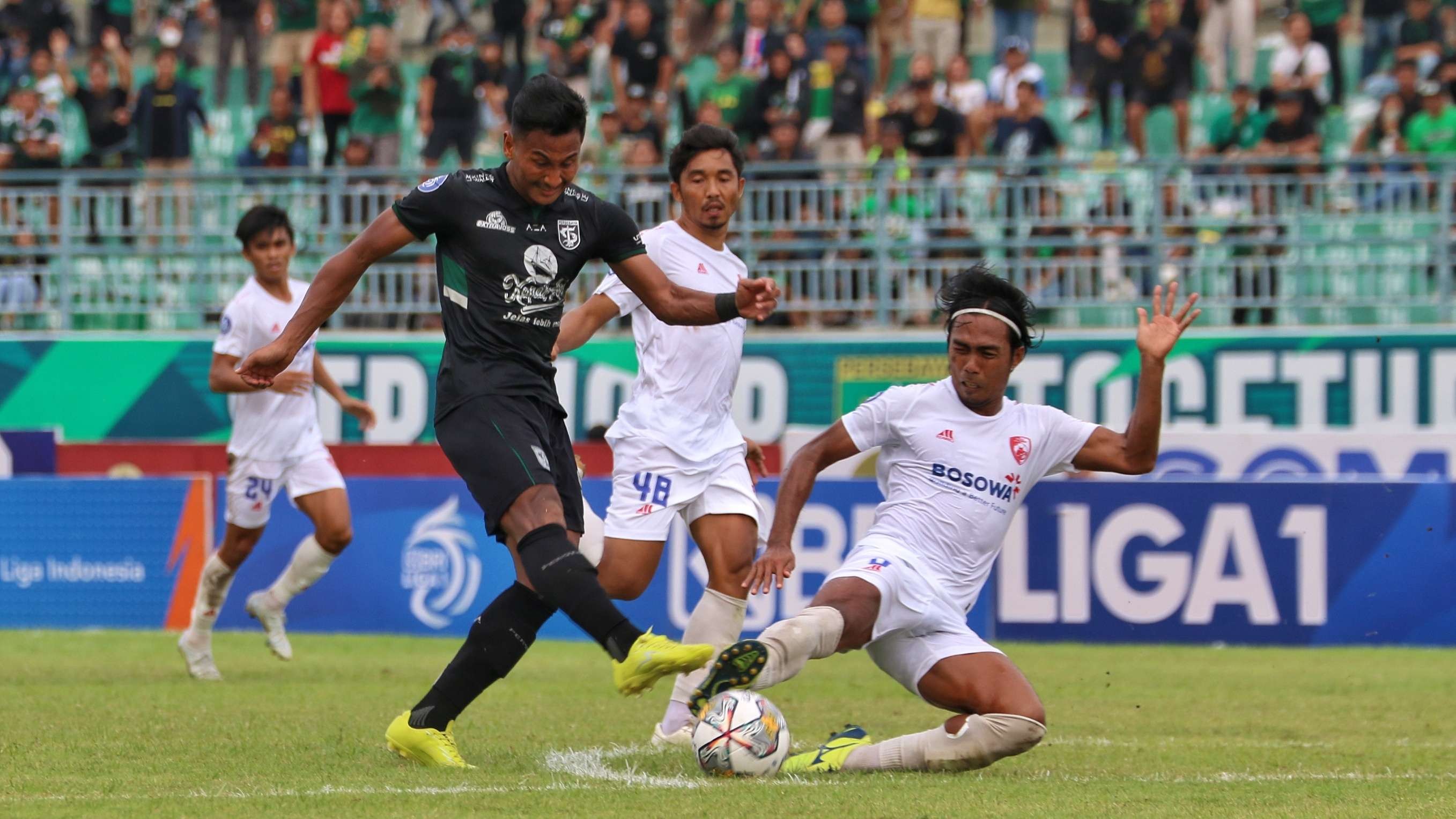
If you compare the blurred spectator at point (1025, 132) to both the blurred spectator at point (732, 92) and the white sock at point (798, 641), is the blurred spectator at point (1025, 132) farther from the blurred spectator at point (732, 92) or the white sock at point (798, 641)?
the white sock at point (798, 641)

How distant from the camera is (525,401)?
6.41m

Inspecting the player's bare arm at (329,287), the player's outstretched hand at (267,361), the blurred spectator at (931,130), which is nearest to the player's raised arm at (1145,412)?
the player's bare arm at (329,287)

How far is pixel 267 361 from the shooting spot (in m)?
6.17

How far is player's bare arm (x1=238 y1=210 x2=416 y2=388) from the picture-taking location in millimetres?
6195

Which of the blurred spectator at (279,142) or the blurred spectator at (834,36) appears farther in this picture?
the blurred spectator at (279,142)

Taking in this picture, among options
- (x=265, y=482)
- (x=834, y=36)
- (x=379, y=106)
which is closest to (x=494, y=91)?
(x=379, y=106)

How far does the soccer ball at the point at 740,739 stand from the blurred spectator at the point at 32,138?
14.7 meters

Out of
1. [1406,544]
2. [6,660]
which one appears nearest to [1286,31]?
[1406,544]

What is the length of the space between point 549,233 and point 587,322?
1.43 meters

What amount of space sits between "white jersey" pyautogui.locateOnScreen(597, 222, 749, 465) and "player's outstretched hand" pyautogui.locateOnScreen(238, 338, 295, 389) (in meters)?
2.02

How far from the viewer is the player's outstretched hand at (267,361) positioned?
616 cm

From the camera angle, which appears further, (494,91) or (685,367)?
(494,91)

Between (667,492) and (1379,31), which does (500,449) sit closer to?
(667,492)

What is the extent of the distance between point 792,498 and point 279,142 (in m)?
14.0
